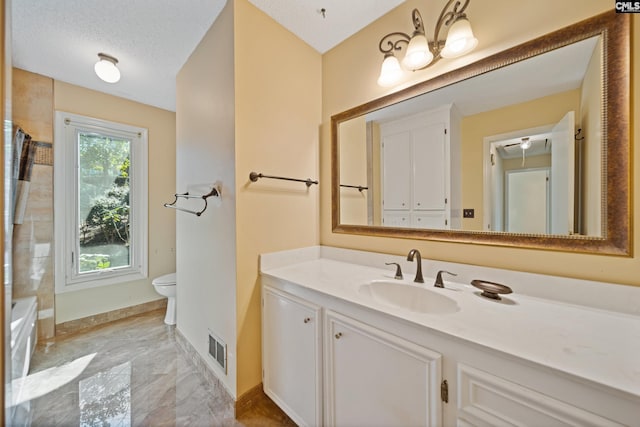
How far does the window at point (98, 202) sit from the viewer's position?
2250 millimetres

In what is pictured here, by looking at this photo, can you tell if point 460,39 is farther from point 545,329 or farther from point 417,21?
point 545,329

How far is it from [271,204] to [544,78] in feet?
4.91

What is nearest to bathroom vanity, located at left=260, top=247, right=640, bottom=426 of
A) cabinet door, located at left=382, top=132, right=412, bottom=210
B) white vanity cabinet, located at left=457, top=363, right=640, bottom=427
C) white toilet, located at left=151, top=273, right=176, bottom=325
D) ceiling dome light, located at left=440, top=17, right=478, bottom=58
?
white vanity cabinet, located at left=457, top=363, right=640, bottom=427

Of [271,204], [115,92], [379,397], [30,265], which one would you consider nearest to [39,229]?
[30,265]

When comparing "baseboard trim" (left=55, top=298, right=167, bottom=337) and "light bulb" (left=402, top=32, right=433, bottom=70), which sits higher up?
"light bulb" (left=402, top=32, right=433, bottom=70)

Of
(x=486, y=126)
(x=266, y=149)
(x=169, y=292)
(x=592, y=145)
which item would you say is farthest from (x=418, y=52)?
(x=169, y=292)

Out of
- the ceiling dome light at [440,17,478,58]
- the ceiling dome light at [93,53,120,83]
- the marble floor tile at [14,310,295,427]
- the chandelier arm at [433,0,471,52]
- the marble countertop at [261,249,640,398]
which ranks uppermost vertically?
the ceiling dome light at [93,53,120,83]

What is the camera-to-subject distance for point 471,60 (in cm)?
119

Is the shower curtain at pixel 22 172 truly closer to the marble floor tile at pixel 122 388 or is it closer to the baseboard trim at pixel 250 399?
the marble floor tile at pixel 122 388

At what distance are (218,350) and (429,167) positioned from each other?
1769mm

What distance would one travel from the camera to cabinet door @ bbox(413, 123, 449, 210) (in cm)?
133

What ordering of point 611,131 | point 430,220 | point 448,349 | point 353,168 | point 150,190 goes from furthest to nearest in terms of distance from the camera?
point 150,190 < point 353,168 < point 430,220 < point 611,131 < point 448,349

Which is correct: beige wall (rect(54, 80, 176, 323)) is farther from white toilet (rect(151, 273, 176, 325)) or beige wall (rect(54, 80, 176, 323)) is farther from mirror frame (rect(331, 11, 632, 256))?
mirror frame (rect(331, 11, 632, 256))

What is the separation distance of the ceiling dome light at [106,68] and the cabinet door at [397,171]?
2.20 m
